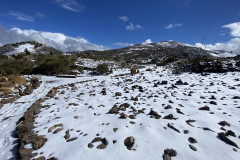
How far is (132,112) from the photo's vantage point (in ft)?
14.9

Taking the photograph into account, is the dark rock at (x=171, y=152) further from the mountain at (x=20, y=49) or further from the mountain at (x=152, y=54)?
the mountain at (x=20, y=49)

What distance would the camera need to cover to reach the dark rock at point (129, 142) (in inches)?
110

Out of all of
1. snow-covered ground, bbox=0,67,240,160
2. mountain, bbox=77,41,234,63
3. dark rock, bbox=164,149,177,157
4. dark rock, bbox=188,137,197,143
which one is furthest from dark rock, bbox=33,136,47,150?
mountain, bbox=77,41,234,63

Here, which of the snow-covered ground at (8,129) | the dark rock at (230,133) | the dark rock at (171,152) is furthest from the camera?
the snow-covered ground at (8,129)

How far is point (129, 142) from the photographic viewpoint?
9.46ft

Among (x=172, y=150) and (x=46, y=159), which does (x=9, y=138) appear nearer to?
(x=46, y=159)

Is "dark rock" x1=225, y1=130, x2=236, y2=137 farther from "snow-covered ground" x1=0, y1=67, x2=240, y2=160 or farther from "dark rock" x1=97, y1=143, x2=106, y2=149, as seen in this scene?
"dark rock" x1=97, y1=143, x2=106, y2=149

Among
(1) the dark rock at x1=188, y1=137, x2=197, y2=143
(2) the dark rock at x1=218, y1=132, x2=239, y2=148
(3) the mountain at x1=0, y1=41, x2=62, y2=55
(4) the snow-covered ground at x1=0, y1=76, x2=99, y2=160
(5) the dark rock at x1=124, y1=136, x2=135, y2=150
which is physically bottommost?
(4) the snow-covered ground at x1=0, y1=76, x2=99, y2=160

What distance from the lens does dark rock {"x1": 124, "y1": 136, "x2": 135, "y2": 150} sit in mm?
2800

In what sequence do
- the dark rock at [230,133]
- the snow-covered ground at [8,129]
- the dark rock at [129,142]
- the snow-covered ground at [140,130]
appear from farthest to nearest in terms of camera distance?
the snow-covered ground at [8,129], the dark rock at [230,133], the dark rock at [129,142], the snow-covered ground at [140,130]

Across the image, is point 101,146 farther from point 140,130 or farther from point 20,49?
point 20,49

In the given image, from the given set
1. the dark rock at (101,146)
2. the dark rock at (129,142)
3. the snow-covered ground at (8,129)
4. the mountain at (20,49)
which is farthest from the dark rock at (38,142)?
the mountain at (20,49)

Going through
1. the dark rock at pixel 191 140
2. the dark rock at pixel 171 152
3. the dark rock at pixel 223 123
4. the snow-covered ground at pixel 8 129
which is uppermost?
the dark rock at pixel 223 123

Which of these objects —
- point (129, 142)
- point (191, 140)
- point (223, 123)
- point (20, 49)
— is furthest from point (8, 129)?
point (20, 49)
